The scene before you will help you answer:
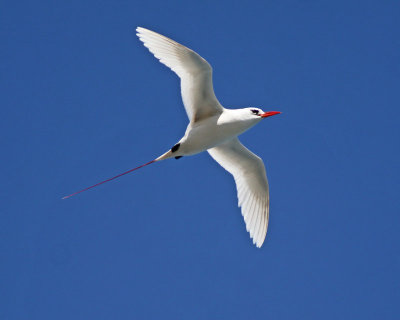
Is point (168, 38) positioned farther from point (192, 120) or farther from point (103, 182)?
point (103, 182)

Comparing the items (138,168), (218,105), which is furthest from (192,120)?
(138,168)

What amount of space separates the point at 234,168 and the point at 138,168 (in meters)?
3.39

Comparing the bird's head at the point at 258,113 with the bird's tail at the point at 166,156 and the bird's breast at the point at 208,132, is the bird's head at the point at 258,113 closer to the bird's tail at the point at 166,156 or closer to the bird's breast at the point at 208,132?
the bird's breast at the point at 208,132

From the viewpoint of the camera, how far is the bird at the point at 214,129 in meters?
13.2

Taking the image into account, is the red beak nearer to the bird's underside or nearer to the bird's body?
the bird's body

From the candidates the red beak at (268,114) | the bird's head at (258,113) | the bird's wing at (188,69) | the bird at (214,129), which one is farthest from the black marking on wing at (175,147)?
the red beak at (268,114)

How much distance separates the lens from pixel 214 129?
45.3 feet

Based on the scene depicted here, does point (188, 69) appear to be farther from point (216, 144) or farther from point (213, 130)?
point (216, 144)

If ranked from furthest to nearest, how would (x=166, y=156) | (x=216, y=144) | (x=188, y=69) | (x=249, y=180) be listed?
(x=249, y=180)
(x=216, y=144)
(x=166, y=156)
(x=188, y=69)

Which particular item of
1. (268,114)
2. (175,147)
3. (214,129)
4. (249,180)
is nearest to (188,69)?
(214,129)

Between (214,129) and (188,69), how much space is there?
138cm

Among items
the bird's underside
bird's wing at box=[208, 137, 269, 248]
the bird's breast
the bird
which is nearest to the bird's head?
the bird

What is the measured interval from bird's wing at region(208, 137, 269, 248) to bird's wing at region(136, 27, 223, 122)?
64.2 inches

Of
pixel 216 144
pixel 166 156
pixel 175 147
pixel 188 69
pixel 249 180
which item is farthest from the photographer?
pixel 249 180
